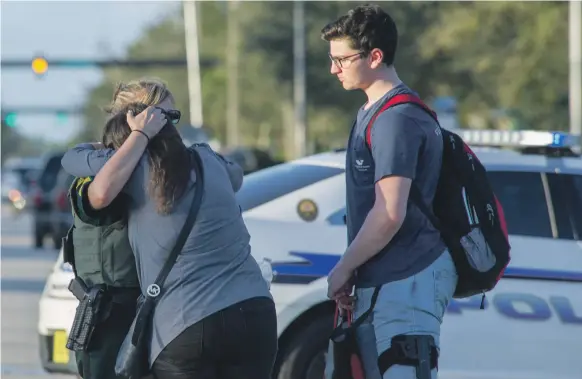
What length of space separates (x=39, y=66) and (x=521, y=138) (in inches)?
1306

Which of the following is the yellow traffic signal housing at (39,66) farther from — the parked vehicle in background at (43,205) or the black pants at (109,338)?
the black pants at (109,338)

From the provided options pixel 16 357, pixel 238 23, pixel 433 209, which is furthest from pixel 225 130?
pixel 433 209

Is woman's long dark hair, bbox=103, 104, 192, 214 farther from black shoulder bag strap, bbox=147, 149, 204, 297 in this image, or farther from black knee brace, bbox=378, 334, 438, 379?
black knee brace, bbox=378, 334, 438, 379

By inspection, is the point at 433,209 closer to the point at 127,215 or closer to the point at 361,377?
the point at 361,377

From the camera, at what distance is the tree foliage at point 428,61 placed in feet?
111

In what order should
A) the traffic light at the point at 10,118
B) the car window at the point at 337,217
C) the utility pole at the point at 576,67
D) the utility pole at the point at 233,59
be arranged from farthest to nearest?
the utility pole at the point at 233,59, the traffic light at the point at 10,118, the utility pole at the point at 576,67, the car window at the point at 337,217

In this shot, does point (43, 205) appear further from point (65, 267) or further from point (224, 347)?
point (224, 347)

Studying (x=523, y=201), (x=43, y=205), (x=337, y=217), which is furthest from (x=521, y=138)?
(x=43, y=205)

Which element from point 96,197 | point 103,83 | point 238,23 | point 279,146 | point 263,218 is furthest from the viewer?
point 103,83

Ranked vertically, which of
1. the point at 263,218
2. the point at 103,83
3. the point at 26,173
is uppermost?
the point at 263,218

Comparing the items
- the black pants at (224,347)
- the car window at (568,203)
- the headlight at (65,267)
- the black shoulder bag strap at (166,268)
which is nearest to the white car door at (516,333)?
the car window at (568,203)

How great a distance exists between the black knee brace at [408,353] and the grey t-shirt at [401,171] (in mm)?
195

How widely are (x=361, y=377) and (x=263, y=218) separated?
2.65m

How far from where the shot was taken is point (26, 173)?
1703 inches
